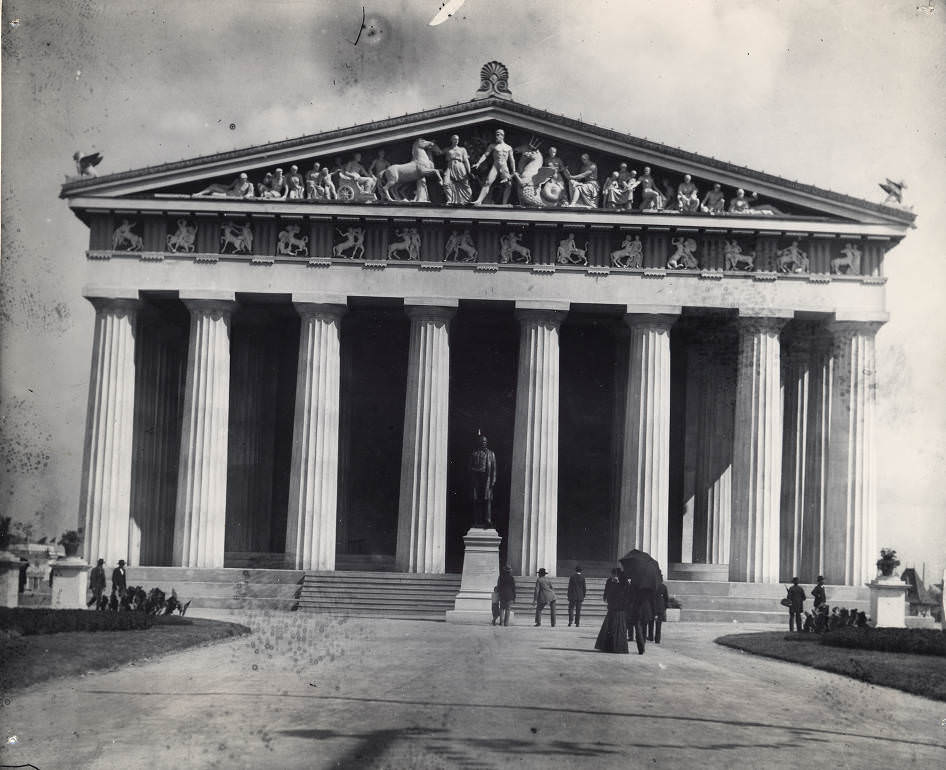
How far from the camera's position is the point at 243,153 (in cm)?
4781

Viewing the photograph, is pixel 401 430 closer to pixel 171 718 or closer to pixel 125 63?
pixel 125 63

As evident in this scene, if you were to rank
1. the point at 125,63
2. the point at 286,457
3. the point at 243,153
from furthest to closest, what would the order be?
the point at 286,457 → the point at 243,153 → the point at 125,63

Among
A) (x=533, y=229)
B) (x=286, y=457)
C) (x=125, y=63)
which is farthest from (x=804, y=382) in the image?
(x=125, y=63)

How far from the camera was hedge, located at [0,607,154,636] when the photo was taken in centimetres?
2852

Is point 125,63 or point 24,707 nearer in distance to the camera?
point 24,707

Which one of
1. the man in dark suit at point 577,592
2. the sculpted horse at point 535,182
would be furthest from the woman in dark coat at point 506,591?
the sculpted horse at point 535,182

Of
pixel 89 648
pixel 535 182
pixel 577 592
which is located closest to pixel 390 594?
pixel 577 592

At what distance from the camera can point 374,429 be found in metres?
55.4

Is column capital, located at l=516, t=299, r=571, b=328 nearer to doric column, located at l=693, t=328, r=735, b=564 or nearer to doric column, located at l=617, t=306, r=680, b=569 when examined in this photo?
doric column, located at l=617, t=306, r=680, b=569

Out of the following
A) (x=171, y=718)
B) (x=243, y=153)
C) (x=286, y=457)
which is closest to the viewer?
(x=171, y=718)

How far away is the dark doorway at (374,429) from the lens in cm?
5488

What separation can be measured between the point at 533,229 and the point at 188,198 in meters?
12.1

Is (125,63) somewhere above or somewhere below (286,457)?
above

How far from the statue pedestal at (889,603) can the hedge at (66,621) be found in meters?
20.6
